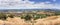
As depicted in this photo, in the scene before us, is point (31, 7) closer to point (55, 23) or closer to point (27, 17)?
point (27, 17)

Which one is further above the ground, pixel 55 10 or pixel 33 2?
pixel 33 2

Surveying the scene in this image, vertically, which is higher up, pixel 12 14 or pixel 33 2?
pixel 33 2

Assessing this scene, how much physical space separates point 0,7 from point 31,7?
0.58 m

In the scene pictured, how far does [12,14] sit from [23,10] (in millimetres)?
217

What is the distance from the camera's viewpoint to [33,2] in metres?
2.24

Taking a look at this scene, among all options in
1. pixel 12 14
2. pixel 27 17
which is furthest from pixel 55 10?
pixel 12 14

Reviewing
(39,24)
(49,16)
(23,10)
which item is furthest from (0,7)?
(49,16)

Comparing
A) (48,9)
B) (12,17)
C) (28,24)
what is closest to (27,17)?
(28,24)

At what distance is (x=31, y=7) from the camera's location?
2232 mm

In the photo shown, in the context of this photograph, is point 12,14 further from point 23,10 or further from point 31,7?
point 31,7

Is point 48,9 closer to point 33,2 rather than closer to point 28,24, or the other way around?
point 33,2

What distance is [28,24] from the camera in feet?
6.99

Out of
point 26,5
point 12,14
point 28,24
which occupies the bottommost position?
point 28,24

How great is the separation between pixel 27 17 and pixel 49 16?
1.32ft
